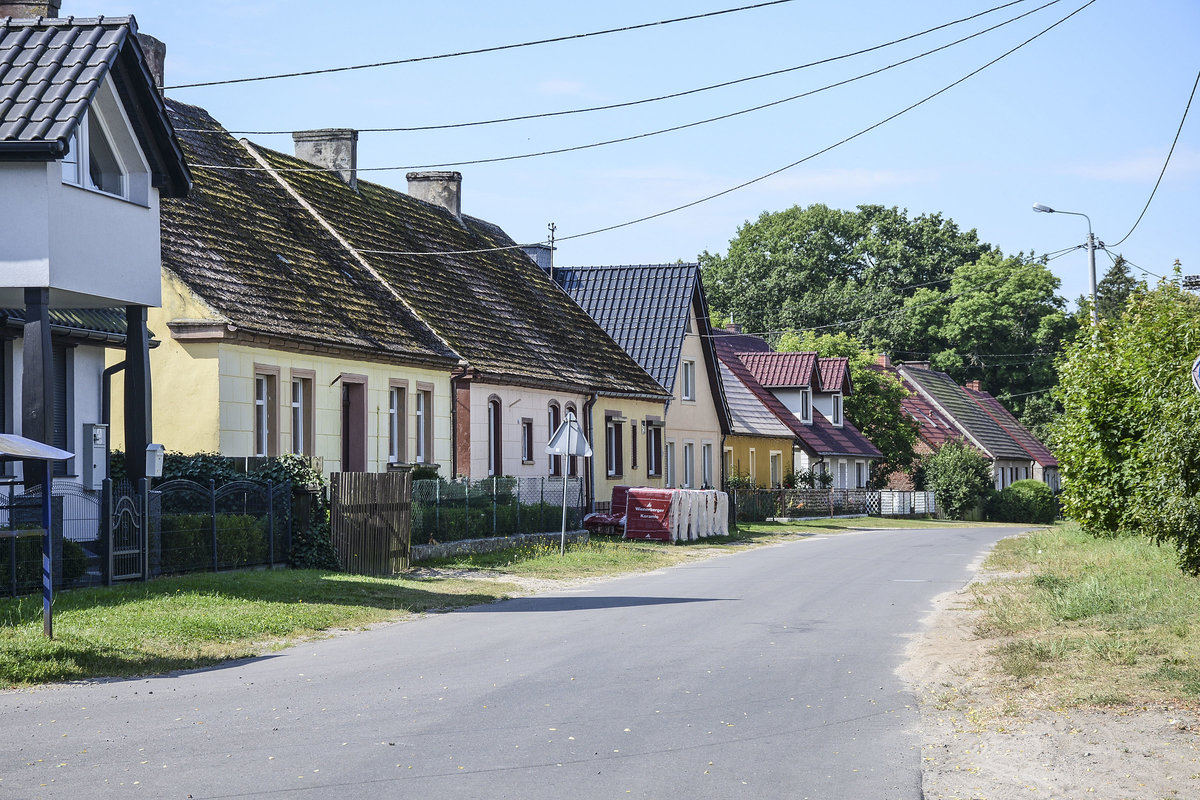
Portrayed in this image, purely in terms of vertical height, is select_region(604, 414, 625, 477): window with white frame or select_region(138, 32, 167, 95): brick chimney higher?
select_region(138, 32, 167, 95): brick chimney

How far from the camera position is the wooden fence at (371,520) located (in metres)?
22.8

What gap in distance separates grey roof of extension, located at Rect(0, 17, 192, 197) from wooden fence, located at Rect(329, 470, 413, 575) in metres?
5.66

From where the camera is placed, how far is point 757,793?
316 inches

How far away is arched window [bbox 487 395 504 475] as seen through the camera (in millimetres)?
34719

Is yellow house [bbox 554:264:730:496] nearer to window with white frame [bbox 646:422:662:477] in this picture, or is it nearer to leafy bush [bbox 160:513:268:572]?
window with white frame [bbox 646:422:662:477]

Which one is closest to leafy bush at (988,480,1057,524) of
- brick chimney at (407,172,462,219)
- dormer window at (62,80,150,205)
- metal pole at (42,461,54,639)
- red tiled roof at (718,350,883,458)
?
red tiled roof at (718,350,883,458)

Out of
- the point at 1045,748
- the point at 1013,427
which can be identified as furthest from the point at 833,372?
the point at 1045,748

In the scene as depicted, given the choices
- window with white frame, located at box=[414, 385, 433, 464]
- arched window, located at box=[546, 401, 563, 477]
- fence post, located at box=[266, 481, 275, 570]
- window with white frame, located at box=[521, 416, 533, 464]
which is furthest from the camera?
arched window, located at box=[546, 401, 563, 477]

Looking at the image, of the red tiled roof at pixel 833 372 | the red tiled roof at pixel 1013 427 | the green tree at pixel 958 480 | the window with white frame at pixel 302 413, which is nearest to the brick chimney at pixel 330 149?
the window with white frame at pixel 302 413

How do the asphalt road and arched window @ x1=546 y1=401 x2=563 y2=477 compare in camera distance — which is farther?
arched window @ x1=546 y1=401 x2=563 y2=477

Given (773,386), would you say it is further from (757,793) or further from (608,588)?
(757,793)

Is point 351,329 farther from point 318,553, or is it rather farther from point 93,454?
point 318,553

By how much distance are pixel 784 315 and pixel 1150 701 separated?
8346cm

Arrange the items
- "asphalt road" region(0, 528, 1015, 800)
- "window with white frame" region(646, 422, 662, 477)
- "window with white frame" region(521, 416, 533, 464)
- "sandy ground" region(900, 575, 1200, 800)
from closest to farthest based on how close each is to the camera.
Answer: "sandy ground" region(900, 575, 1200, 800) → "asphalt road" region(0, 528, 1015, 800) → "window with white frame" region(521, 416, 533, 464) → "window with white frame" region(646, 422, 662, 477)
